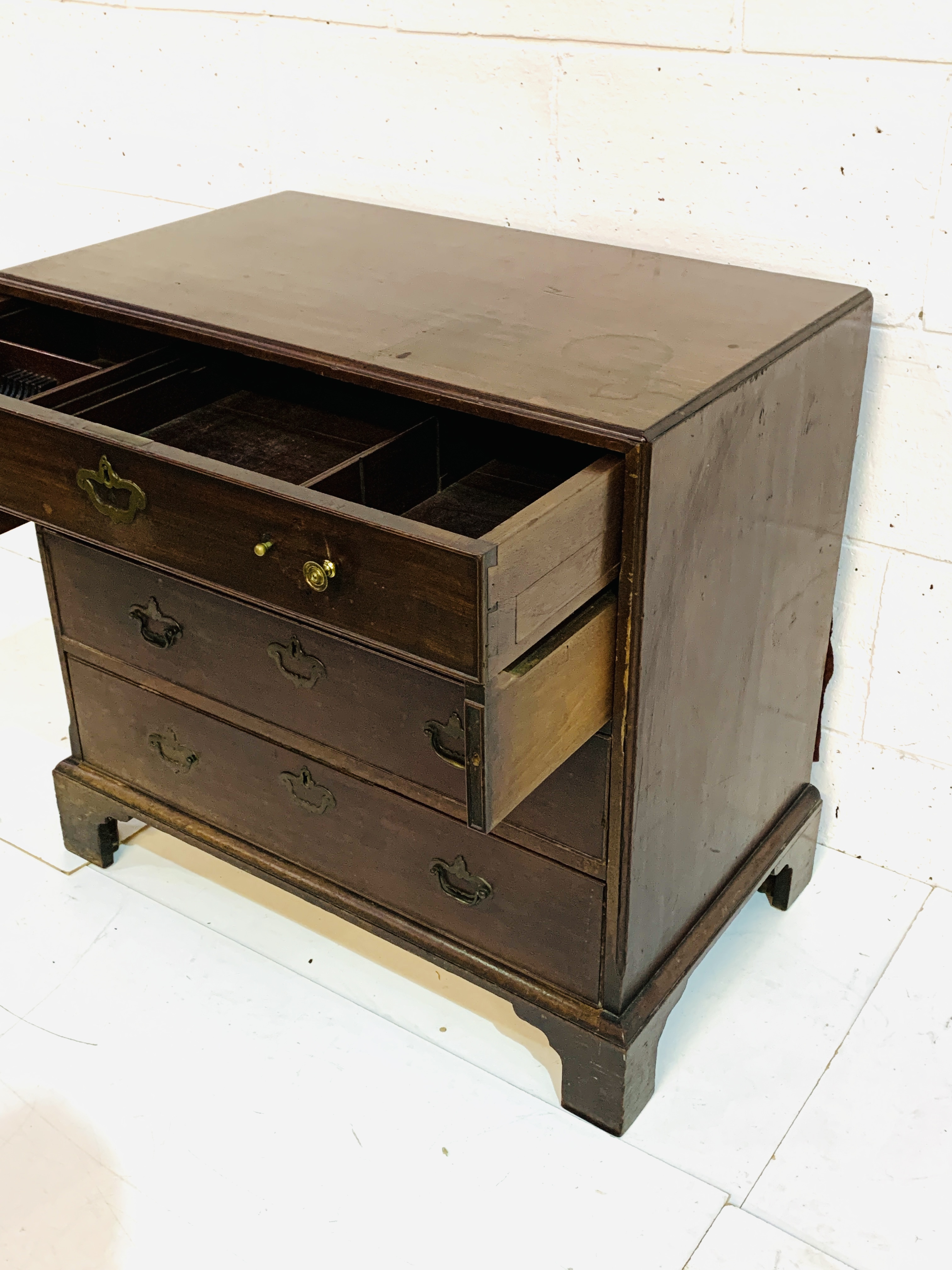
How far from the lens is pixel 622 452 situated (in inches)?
45.7

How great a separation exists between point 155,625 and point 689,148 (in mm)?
917

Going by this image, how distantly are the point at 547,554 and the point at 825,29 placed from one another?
0.82m

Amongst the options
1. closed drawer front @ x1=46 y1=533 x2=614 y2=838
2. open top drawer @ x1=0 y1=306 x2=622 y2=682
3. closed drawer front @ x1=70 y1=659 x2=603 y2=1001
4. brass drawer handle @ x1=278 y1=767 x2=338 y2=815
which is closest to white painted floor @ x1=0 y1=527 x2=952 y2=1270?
closed drawer front @ x1=70 y1=659 x2=603 y2=1001

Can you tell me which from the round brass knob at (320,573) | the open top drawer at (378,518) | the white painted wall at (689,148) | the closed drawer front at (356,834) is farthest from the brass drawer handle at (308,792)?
the white painted wall at (689,148)

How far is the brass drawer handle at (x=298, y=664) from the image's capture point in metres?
1.50

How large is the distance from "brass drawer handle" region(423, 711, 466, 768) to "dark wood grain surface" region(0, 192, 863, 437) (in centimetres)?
36

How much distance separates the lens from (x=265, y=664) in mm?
1562

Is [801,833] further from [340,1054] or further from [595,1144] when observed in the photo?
[340,1054]

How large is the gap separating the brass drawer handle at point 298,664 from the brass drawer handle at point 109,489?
0.87ft

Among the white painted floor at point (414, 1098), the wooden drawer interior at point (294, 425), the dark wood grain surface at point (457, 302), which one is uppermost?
the dark wood grain surface at point (457, 302)

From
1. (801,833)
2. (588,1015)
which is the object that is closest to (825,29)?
(801,833)

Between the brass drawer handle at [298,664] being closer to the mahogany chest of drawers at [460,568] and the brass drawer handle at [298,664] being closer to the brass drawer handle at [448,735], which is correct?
the mahogany chest of drawers at [460,568]

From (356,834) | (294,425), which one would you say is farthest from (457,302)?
(356,834)

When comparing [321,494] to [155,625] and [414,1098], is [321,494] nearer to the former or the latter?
[155,625]
